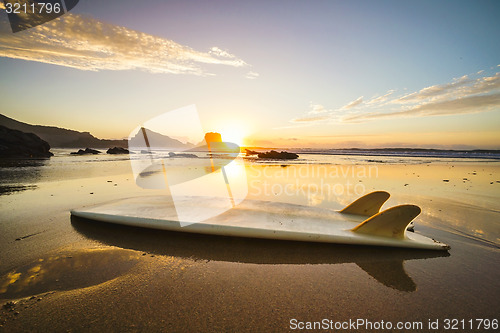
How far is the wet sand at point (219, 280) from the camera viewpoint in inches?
55.0

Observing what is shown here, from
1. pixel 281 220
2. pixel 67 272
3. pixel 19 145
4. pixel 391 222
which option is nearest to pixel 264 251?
pixel 281 220

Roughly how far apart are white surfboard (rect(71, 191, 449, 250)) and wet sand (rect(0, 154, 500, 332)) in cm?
14

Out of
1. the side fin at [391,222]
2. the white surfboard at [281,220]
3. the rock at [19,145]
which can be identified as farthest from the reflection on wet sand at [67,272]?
the rock at [19,145]

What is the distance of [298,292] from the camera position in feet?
5.46

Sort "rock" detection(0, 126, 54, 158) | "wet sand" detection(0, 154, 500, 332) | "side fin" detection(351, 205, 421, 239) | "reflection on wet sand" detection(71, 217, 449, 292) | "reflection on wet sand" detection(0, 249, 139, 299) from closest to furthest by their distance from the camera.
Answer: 1. "wet sand" detection(0, 154, 500, 332)
2. "reflection on wet sand" detection(0, 249, 139, 299)
3. "reflection on wet sand" detection(71, 217, 449, 292)
4. "side fin" detection(351, 205, 421, 239)
5. "rock" detection(0, 126, 54, 158)

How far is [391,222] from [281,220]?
127 centimetres

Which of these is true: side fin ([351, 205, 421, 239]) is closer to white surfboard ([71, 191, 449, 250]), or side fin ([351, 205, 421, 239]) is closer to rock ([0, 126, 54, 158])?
white surfboard ([71, 191, 449, 250])

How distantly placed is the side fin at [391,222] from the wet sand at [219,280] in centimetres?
20

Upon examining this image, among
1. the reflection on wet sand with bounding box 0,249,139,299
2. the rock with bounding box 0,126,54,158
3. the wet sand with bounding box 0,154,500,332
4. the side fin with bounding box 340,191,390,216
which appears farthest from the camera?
the rock with bounding box 0,126,54,158

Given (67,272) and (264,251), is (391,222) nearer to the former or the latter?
(264,251)

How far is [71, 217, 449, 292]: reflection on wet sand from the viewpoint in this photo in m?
2.11

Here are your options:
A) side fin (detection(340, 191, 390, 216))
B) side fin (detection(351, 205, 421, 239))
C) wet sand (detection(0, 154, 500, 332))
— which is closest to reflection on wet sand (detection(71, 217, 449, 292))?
wet sand (detection(0, 154, 500, 332))

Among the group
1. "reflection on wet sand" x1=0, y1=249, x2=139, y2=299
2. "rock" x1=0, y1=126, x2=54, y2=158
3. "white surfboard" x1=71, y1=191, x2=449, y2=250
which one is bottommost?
"reflection on wet sand" x1=0, y1=249, x2=139, y2=299

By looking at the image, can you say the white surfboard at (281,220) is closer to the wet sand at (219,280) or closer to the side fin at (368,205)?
the side fin at (368,205)
